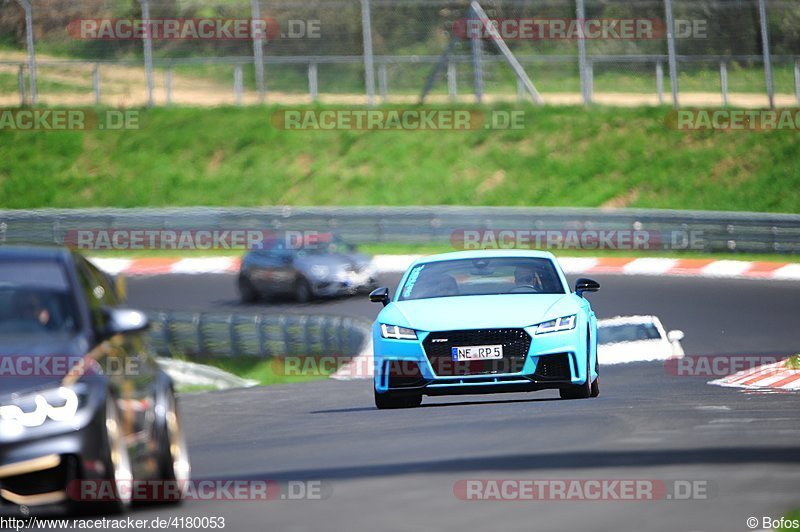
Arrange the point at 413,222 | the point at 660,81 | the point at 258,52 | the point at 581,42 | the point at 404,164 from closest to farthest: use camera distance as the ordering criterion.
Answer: the point at 413,222, the point at 581,42, the point at 660,81, the point at 258,52, the point at 404,164

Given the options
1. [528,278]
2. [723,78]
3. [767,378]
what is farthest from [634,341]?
[723,78]

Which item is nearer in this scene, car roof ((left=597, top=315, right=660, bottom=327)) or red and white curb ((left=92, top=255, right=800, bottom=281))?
car roof ((left=597, top=315, right=660, bottom=327))

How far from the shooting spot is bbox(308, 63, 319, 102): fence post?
3731 cm

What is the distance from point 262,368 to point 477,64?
47.1 ft

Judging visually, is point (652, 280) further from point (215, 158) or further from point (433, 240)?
point (215, 158)

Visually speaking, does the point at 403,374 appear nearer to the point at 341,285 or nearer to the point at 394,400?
the point at 394,400

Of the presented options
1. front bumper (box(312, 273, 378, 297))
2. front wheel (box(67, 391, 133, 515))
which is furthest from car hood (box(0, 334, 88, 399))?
front bumper (box(312, 273, 378, 297))

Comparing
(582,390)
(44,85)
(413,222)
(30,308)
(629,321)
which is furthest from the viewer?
(44,85)

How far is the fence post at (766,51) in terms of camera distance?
33781mm

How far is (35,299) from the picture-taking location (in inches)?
322

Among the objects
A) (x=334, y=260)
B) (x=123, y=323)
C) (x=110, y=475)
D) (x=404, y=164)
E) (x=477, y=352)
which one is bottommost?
(x=334, y=260)

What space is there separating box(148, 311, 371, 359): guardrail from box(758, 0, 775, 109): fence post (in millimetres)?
15446

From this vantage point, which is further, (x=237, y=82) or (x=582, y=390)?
(x=237, y=82)

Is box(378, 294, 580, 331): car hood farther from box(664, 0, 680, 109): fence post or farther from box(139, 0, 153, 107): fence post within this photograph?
box(139, 0, 153, 107): fence post
